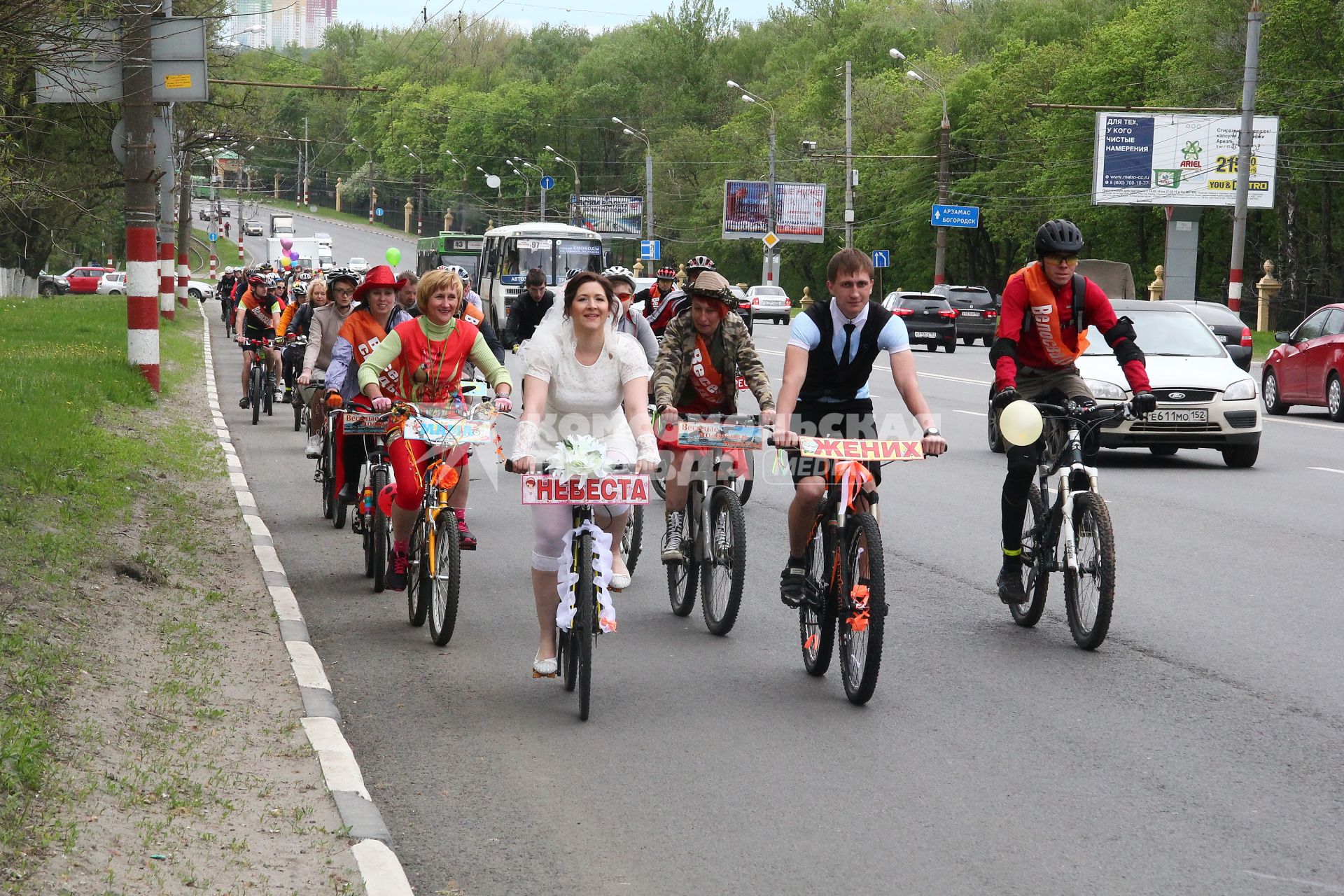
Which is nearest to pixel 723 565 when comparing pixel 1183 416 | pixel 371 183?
pixel 1183 416

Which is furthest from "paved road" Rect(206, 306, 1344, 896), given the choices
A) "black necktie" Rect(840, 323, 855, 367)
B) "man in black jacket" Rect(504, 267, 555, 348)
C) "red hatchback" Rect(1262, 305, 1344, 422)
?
"red hatchback" Rect(1262, 305, 1344, 422)

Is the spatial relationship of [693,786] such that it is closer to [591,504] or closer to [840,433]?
[591,504]

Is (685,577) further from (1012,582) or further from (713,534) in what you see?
(1012,582)

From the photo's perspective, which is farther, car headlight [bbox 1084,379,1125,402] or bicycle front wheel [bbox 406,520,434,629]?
car headlight [bbox 1084,379,1125,402]

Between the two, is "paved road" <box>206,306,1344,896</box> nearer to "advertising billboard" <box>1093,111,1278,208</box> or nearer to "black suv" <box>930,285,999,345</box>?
"black suv" <box>930,285,999,345</box>

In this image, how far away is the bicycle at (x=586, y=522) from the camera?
6586 millimetres

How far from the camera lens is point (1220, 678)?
289 inches

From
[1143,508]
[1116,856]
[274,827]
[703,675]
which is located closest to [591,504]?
[703,675]

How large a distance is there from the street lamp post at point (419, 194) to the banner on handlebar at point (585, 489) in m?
142

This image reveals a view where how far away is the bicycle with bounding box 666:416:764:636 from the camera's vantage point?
819 centimetres

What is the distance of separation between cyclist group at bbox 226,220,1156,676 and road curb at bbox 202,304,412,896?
0.68 m

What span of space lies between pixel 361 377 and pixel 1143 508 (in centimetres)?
698

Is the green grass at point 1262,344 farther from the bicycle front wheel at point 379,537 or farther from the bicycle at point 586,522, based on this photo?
the bicycle at point 586,522

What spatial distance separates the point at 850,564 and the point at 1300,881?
2475 mm
